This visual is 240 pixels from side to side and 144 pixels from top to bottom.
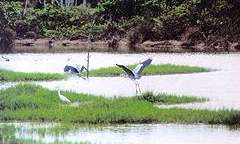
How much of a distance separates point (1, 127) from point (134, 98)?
4638 millimetres

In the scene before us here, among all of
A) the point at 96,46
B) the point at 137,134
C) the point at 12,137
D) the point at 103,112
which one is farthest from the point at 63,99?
the point at 96,46

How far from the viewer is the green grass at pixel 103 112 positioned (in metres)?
14.8

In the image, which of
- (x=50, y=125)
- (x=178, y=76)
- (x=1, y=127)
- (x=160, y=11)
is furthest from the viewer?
(x=160, y=11)

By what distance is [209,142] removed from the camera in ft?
41.2

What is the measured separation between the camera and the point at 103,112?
1543 centimetres

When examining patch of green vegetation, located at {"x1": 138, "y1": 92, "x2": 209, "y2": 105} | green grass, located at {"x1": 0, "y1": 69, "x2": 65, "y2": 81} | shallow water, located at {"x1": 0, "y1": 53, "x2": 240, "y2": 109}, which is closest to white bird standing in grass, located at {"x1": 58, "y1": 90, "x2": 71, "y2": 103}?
patch of green vegetation, located at {"x1": 138, "y1": 92, "x2": 209, "y2": 105}

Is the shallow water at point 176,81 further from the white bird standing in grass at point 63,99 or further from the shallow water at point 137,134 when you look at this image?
the shallow water at point 137,134

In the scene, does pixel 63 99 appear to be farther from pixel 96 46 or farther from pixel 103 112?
pixel 96 46

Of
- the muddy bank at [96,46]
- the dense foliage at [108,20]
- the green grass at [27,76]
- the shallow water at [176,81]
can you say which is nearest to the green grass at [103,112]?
the shallow water at [176,81]

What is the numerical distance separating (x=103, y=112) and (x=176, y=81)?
8453 millimetres

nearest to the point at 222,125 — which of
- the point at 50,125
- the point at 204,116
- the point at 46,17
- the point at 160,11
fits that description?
the point at 204,116

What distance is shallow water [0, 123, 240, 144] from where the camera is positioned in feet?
41.3

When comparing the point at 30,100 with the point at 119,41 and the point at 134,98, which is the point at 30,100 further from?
the point at 119,41

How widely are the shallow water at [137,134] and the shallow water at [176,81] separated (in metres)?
3.02
